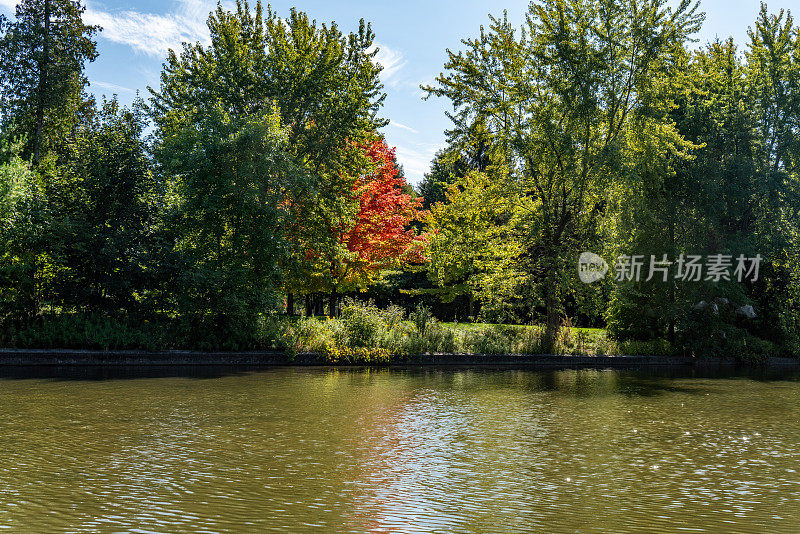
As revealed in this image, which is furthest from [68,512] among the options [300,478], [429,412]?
[429,412]

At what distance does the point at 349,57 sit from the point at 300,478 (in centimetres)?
2421

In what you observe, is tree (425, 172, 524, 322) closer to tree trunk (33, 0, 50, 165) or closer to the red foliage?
the red foliage

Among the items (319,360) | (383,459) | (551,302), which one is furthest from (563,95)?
(383,459)

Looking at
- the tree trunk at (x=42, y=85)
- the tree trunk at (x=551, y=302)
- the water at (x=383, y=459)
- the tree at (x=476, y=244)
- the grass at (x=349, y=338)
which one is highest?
the tree trunk at (x=42, y=85)

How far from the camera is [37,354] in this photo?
16922 millimetres

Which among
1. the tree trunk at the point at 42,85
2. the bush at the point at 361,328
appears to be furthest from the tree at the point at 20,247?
the bush at the point at 361,328

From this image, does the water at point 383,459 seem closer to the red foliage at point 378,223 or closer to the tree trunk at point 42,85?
the red foliage at point 378,223

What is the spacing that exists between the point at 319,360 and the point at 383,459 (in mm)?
12174

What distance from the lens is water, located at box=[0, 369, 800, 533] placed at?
5598 millimetres

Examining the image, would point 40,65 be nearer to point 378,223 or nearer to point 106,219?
point 106,219

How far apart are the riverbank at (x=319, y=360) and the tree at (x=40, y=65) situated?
12.3 metres

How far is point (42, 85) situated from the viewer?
25891mm

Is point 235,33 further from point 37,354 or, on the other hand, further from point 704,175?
point 704,175

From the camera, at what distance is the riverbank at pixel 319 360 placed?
17.2 m
